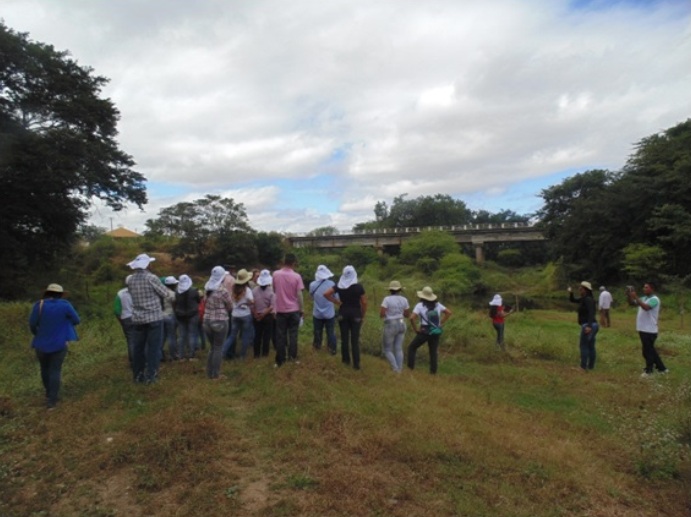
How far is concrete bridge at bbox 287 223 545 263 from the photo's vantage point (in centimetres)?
6097

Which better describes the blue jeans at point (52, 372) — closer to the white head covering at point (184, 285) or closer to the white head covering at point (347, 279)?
the white head covering at point (184, 285)

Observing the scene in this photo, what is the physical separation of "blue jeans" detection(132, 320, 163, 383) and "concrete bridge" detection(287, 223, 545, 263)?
5707 centimetres

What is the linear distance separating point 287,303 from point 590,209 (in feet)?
124

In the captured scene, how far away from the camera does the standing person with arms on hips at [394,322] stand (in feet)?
26.1

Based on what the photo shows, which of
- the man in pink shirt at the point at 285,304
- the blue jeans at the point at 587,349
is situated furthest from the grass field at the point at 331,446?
the blue jeans at the point at 587,349

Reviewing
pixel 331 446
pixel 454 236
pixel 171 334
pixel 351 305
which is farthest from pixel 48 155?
pixel 454 236

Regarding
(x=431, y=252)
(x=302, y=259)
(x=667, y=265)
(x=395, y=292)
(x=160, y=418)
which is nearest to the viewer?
(x=160, y=418)

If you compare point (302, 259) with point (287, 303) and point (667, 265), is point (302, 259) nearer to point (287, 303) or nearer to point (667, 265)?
point (667, 265)

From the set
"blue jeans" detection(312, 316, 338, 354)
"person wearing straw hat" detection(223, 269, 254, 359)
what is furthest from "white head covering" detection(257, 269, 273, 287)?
"blue jeans" detection(312, 316, 338, 354)

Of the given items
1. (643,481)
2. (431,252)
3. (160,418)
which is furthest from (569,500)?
(431,252)

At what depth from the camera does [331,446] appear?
4754mm

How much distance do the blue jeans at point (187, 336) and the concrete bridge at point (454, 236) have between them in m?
55.5

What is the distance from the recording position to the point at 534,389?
8.35 meters

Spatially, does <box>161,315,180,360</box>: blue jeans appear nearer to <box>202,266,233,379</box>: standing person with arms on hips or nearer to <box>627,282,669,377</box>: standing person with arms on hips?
<box>202,266,233,379</box>: standing person with arms on hips
